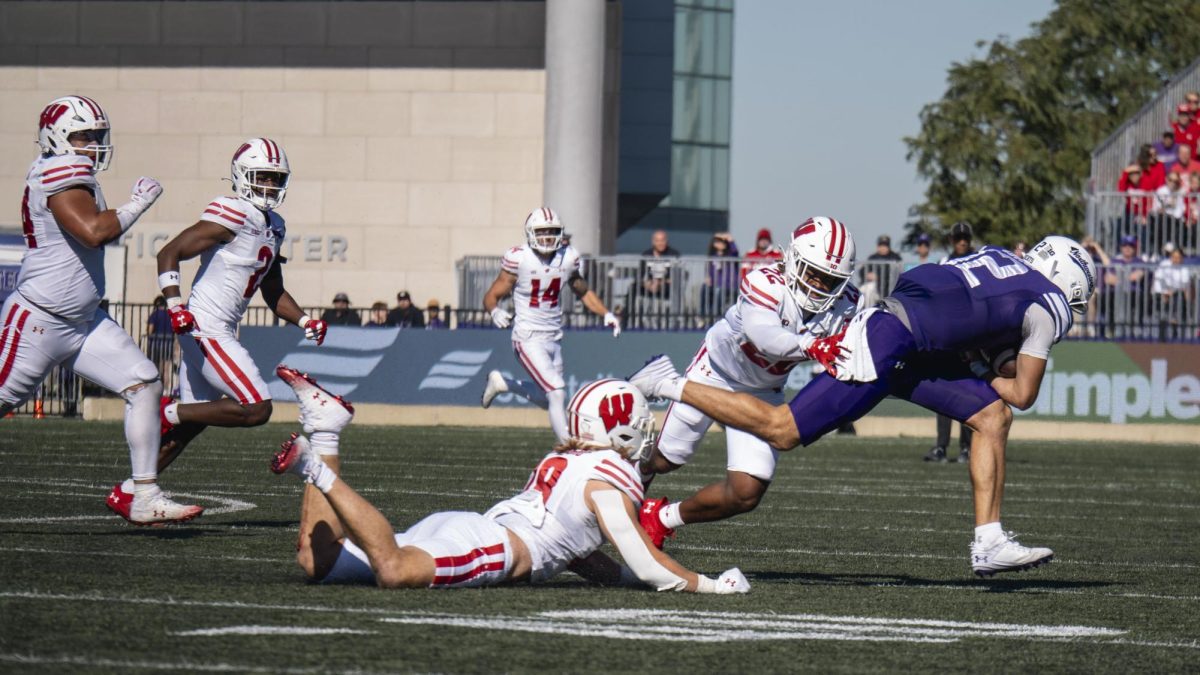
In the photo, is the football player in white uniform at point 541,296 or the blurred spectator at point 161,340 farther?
the blurred spectator at point 161,340

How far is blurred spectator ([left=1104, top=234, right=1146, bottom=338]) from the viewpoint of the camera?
22250mm

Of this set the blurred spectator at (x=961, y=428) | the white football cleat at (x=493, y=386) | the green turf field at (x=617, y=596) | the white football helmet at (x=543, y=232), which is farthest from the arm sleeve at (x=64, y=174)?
the blurred spectator at (x=961, y=428)

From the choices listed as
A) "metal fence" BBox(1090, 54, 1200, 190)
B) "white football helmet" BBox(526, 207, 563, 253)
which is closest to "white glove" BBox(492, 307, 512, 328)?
"white football helmet" BBox(526, 207, 563, 253)

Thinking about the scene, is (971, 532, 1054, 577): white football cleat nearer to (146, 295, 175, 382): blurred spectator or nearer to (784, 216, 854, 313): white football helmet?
(784, 216, 854, 313): white football helmet

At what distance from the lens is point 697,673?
204 inches

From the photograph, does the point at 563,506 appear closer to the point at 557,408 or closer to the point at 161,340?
the point at 557,408

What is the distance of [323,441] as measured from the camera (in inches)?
270

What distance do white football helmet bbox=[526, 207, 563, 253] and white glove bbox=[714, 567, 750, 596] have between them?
964 centimetres

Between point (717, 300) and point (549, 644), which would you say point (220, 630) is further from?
point (717, 300)

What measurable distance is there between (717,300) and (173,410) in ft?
45.8

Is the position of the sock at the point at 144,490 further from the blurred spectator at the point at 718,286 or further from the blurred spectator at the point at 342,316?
the blurred spectator at the point at 718,286

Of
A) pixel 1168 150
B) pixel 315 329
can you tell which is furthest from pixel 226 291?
pixel 1168 150

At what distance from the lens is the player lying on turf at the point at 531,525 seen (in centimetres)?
664

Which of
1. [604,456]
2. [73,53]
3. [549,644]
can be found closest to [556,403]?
[604,456]
